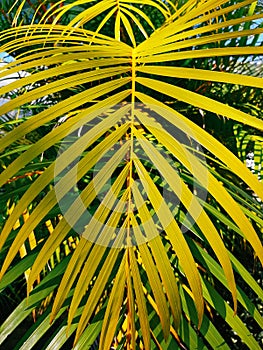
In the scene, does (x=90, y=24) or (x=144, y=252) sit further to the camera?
(x=90, y=24)

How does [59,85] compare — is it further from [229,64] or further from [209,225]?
[229,64]

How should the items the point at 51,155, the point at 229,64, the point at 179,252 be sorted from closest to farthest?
the point at 179,252 → the point at 51,155 → the point at 229,64

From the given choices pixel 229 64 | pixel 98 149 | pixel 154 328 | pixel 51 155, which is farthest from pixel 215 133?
pixel 98 149

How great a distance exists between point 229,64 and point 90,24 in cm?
34

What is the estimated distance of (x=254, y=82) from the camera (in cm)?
38

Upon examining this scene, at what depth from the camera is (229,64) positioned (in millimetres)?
1117

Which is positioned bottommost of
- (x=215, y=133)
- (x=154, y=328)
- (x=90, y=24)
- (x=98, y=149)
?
(x=154, y=328)

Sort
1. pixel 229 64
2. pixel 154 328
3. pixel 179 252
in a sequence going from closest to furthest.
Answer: pixel 179 252, pixel 154 328, pixel 229 64

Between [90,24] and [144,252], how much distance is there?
891 millimetres

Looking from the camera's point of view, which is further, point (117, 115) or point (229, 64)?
point (229, 64)

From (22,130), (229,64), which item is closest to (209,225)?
(22,130)

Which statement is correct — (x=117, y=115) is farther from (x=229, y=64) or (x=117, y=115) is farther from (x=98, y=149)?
(x=229, y=64)

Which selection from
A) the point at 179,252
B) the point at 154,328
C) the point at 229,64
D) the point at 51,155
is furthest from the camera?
the point at 229,64

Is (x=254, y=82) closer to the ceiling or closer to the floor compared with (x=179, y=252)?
closer to the ceiling
